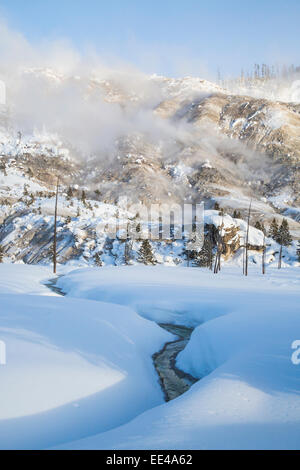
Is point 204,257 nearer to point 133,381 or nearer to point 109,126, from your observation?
point 133,381

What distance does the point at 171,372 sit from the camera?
319 inches

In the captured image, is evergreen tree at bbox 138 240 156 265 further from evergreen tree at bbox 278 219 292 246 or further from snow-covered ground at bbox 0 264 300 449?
snow-covered ground at bbox 0 264 300 449

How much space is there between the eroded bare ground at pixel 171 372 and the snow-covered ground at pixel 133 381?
0.79 feet

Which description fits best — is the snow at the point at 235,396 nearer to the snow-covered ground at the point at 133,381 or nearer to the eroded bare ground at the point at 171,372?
the snow-covered ground at the point at 133,381

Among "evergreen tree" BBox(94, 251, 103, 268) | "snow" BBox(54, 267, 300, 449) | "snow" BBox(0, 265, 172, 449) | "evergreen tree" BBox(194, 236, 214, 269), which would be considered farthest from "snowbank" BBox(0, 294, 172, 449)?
"evergreen tree" BBox(194, 236, 214, 269)

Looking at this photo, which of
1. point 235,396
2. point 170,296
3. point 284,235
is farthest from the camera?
point 284,235

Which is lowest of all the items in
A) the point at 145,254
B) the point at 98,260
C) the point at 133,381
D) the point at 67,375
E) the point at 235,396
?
the point at 98,260

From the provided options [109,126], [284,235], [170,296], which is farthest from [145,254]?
[109,126]

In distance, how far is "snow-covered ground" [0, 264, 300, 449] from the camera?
12.5ft

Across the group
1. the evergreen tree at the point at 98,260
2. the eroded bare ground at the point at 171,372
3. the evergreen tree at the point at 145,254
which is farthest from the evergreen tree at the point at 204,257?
the eroded bare ground at the point at 171,372

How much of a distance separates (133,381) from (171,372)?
1.90 m

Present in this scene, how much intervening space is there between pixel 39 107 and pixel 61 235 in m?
165

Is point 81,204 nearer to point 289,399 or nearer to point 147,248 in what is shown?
point 147,248

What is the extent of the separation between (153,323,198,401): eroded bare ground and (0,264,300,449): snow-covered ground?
0.79 feet
